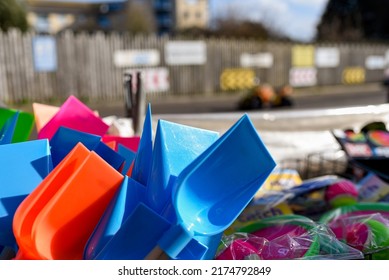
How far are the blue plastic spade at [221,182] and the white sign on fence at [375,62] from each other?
627 inches

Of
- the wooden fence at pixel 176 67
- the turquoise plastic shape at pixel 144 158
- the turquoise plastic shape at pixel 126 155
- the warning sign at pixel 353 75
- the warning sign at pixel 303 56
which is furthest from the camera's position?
the warning sign at pixel 353 75

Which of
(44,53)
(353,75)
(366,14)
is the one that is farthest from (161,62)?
(366,14)

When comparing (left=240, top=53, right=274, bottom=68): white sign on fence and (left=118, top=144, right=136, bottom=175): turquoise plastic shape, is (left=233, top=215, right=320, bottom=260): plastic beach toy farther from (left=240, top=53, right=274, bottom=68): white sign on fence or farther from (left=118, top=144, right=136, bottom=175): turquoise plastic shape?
(left=240, top=53, right=274, bottom=68): white sign on fence

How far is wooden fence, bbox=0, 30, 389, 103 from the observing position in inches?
312

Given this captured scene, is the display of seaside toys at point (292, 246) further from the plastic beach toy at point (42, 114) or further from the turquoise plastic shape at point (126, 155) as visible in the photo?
the plastic beach toy at point (42, 114)

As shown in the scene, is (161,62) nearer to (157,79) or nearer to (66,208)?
(157,79)

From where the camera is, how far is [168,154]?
661mm

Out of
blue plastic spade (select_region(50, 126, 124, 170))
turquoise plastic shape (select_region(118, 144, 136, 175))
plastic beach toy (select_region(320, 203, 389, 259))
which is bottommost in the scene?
plastic beach toy (select_region(320, 203, 389, 259))

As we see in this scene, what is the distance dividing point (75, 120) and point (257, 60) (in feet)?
36.6

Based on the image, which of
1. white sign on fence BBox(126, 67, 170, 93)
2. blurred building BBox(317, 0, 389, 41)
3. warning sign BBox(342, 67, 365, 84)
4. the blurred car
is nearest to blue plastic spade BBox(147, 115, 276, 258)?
the blurred car

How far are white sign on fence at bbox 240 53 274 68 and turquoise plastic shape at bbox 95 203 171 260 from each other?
36.2 ft

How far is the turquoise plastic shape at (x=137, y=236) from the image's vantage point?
562 millimetres

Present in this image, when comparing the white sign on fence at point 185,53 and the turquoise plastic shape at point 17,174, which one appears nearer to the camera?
the turquoise plastic shape at point 17,174

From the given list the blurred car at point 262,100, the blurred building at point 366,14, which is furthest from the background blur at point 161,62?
the blurred building at point 366,14
